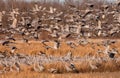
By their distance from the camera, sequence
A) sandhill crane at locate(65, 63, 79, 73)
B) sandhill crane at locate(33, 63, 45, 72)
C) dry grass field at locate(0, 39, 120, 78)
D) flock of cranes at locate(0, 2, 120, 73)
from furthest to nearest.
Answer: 1. flock of cranes at locate(0, 2, 120, 73)
2. sandhill crane at locate(65, 63, 79, 73)
3. sandhill crane at locate(33, 63, 45, 72)
4. dry grass field at locate(0, 39, 120, 78)

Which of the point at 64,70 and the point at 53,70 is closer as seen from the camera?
the point at 53,70

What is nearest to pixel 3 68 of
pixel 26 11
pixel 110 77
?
pixel 110 77

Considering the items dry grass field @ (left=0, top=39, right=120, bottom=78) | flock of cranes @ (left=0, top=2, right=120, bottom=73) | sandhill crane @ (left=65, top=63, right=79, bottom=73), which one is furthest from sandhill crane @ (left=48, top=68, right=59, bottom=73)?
sandhill crane @ (left=65, top=63, right=79, bottom=73)

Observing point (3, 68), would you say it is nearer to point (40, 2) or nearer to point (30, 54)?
point (30, 54)

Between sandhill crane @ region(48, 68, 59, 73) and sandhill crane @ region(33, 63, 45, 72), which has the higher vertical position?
sandhill crane @ region(33, 63, 45, 72)

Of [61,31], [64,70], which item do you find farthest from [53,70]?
[61,31]

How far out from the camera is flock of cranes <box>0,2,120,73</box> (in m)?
17.6

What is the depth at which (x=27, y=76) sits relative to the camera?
13.2 meters

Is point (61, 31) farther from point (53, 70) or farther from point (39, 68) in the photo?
point (53, 70)

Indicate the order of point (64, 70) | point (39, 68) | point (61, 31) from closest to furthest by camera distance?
point (39, 68), point (64, 70), point (61, 31)

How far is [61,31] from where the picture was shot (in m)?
30.6

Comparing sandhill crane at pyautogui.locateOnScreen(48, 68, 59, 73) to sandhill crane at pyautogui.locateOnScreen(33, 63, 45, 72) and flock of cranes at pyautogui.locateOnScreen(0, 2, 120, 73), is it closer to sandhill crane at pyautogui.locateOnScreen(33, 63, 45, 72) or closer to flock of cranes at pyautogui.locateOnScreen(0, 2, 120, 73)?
flock of cranes at pyautogui.locateOnScreen(0, 2, 120, 73)

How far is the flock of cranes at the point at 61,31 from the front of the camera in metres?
17.6

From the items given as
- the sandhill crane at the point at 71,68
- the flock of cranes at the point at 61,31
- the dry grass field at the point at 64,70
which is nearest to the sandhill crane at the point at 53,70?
the flock of cranes at the point at 61,31
